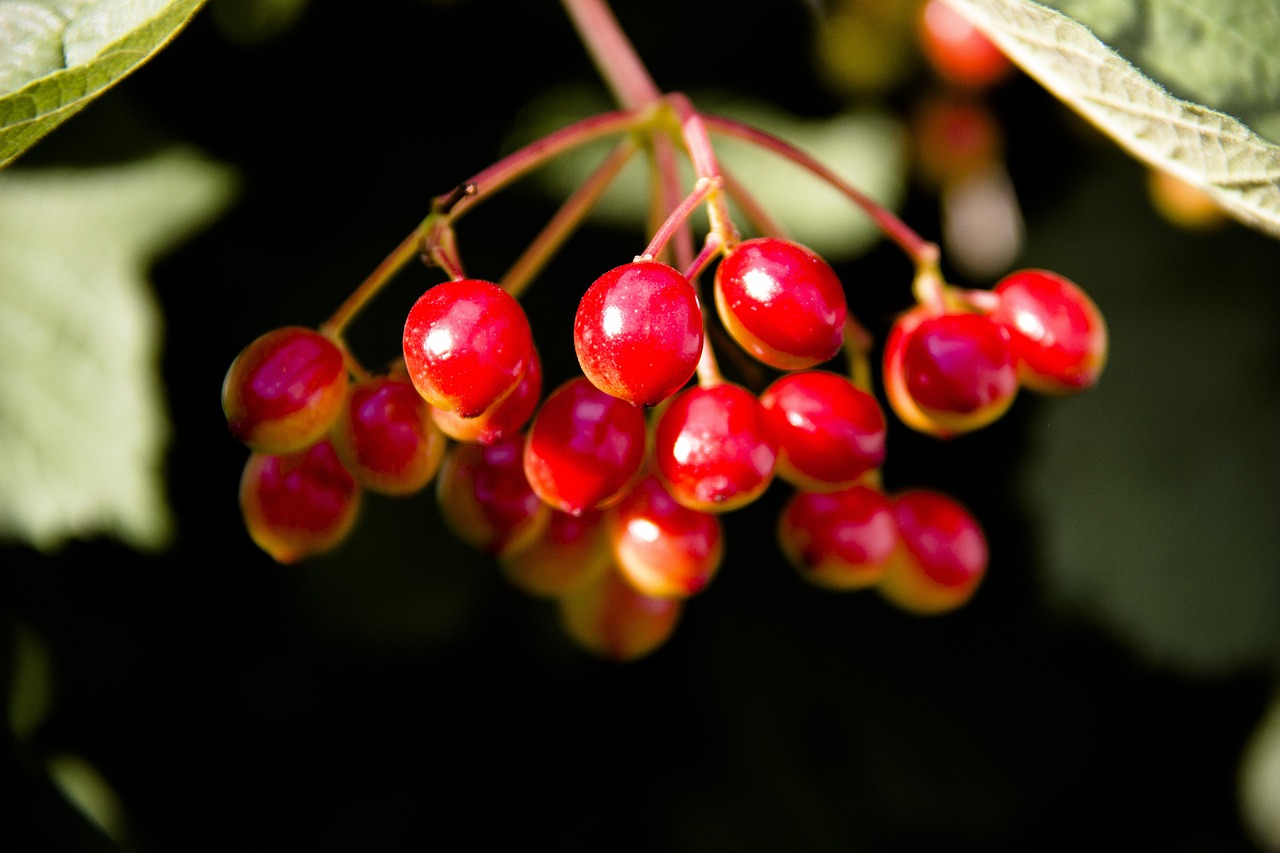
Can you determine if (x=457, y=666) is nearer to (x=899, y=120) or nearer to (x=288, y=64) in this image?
(x=288, y=64)

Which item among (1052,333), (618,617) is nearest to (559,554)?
(618,617)

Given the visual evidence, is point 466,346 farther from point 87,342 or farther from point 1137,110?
point 87,342

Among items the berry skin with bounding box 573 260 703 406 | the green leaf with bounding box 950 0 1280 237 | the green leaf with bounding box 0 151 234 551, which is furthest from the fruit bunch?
the green leaf with bounding box 0 151 234 551

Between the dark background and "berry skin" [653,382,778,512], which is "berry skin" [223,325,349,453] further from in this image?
the dark background

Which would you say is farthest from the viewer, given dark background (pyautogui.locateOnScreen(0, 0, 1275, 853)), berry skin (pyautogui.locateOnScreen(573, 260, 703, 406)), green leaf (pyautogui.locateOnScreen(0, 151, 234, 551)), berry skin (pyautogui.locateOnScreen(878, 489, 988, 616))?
dark background (pyautogui.locateOnScreen(0, 0, 1275, 853))

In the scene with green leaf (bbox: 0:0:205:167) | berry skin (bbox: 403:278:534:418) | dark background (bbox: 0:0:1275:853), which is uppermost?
green leaf (bbox: 0:0:205:167)

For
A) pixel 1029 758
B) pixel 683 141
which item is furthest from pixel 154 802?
pixel 1029 758
